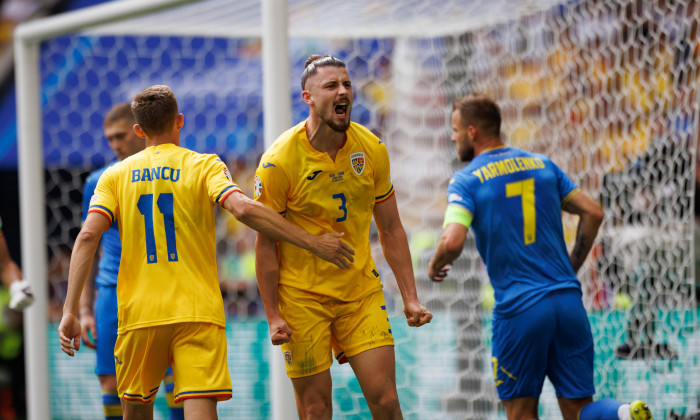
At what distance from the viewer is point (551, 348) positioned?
4.99m

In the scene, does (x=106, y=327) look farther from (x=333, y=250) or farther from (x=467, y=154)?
(x=467, y=154)

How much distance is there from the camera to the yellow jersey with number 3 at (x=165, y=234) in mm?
4230

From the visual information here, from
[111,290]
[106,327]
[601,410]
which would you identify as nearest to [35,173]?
[111,290]

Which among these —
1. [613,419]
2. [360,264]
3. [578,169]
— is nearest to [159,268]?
[360,264]

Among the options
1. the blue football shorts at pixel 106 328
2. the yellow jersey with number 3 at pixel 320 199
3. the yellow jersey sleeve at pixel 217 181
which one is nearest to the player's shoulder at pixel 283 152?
the yellow jersey with number 3 at pixel 320 199

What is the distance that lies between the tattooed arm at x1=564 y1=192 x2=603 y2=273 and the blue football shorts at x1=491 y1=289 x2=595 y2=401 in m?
0.35

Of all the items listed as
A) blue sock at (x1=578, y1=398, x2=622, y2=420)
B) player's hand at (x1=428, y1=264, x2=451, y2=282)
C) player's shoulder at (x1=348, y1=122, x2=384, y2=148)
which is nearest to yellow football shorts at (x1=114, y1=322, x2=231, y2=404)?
player's shoulder at (x1=348, y1=122, x2=384, y2=148)

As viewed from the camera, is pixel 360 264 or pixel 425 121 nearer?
pixel 360 264

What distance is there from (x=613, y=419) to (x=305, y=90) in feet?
7.77

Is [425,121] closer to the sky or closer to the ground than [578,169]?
closer to the sky

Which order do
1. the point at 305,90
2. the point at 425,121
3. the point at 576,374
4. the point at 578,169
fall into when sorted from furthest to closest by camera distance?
the point at 425,121 → the point at 578,169 → the point at 576,374 → the point at 305,90

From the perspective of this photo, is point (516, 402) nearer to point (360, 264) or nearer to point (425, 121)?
point (360, 264)

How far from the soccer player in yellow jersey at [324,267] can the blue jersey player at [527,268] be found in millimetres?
696

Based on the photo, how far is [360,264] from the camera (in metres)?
4.47
